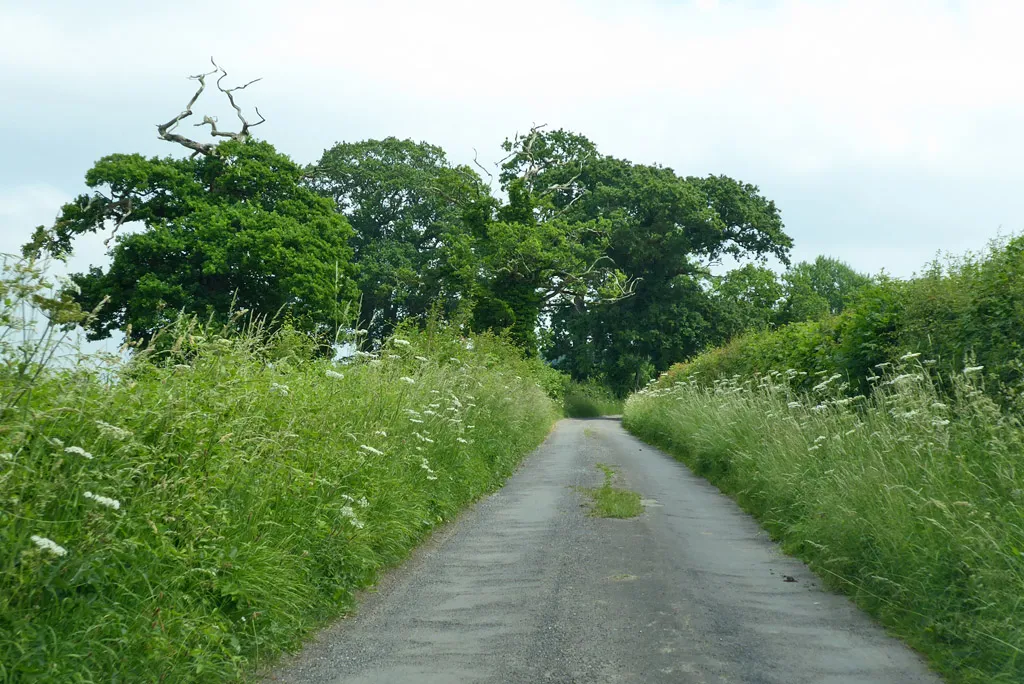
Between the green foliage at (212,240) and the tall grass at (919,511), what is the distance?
3280cm

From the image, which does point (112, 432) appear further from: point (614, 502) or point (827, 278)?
point (827, 278)

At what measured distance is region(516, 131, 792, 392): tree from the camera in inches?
2186

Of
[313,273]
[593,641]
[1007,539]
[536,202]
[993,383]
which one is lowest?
[593,641]

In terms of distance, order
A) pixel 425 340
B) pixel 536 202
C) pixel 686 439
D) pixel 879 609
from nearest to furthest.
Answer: pixel 879 609 → pixel 425 340 → pixel 686 439 → pixel 536 202

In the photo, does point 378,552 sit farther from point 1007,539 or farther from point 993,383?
point 993,383

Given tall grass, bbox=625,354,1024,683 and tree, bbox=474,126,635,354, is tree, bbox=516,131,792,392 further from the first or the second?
tall grass, bbox=625,354,1024,683

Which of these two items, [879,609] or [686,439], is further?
[686,439]

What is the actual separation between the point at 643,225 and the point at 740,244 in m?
7.75

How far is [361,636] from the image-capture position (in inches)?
249

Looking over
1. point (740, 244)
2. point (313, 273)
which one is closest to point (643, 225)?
point (740, 244)

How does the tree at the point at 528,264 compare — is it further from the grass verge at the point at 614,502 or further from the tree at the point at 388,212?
the grass verge at the point at 614,502

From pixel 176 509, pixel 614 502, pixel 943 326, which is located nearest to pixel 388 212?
pixel 614 502

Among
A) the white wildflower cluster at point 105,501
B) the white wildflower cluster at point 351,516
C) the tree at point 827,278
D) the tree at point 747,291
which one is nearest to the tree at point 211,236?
the tree at point 747,291

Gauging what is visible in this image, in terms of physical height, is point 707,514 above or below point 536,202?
below
